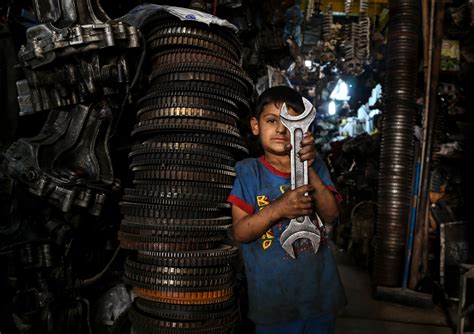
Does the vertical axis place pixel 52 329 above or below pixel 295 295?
below

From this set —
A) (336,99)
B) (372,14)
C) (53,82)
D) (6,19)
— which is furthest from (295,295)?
(336,99)

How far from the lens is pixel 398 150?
3717 mm

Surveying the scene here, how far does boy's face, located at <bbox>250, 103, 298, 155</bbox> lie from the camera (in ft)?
4.32

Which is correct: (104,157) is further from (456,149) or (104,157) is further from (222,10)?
(456,149)

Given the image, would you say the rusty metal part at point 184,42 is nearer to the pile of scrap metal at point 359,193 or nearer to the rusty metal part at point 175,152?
the rusty metal part at point 175,152

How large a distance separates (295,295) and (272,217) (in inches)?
14.2

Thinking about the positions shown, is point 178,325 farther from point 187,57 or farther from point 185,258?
point 187,57

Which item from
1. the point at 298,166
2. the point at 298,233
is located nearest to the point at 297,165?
the point at 298,166

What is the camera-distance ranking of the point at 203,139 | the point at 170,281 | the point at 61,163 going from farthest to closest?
the point at 61,163 < the point at 203,139 < the point at 170,281

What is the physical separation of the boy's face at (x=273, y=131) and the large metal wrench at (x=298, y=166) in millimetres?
84

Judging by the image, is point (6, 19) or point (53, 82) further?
point (6, 19)

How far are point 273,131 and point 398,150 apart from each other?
2898mm


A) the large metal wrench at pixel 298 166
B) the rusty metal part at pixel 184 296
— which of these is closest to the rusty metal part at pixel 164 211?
the rusty metal part at pixel 184 296

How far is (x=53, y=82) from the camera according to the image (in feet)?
5.43
